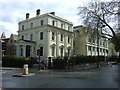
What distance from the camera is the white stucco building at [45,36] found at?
4500 centimetres

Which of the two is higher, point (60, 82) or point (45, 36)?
point (45, 36)

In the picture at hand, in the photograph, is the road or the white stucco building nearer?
the road

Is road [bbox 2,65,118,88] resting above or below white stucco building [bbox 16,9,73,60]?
below

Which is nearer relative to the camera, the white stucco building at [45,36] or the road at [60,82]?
the road at [60,82]

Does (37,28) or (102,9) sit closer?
(102,9)

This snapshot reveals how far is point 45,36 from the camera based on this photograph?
148 ft

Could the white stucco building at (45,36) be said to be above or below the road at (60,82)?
above

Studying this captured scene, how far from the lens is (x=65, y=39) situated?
166 ft

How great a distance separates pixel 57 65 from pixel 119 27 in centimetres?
1368

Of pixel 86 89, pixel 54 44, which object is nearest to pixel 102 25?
pixel 54 44

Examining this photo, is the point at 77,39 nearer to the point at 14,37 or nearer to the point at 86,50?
the point at 86,50

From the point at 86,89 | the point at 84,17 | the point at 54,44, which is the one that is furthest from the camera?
the point at 54,44

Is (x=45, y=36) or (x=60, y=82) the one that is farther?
(x=45, y=36)

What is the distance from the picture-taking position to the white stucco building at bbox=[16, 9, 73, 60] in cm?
4500
